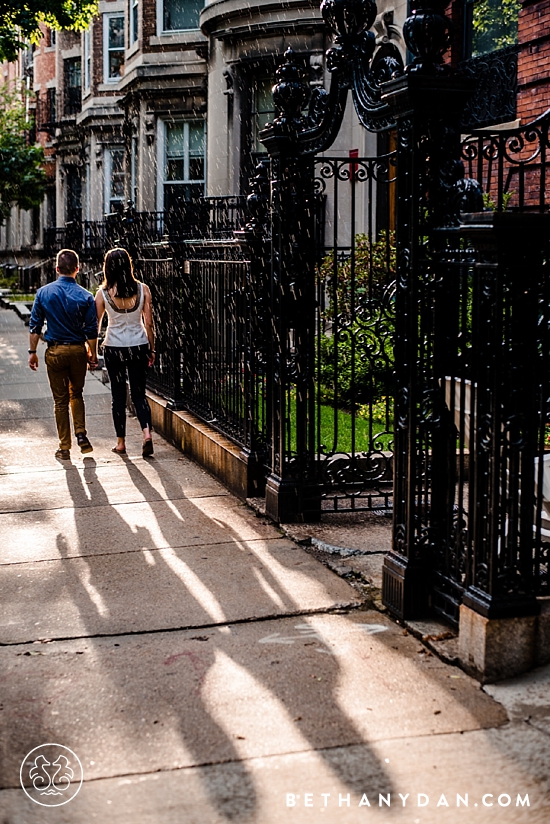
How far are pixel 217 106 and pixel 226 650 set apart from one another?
18611 millimetres

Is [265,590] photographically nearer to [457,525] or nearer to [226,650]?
[226,650]

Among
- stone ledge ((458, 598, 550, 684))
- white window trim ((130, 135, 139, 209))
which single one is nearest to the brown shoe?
stone ledge ((458, 598, 550, 684))

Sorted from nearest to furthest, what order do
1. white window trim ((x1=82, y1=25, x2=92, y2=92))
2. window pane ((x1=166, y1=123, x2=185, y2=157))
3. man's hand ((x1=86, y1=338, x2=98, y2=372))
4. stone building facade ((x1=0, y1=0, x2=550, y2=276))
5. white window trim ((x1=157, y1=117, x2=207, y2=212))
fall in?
man's hand ((x1=86, y1=338, x2=98, y2=372)) → stone building facade ((x1=0, y1=0, x2=550, y2=276)) → white window trim ((x1=157, y1=117, x2=207, y2=212)) → window pane ((x1=166, y1=123, x2=185, y2=157)) → white window trim ((x1=82, y1=25, x2=92, y2=92))

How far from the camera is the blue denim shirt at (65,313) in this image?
33.3ft

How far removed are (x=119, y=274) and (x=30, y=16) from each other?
16.6 m

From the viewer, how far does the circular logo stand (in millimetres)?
3697

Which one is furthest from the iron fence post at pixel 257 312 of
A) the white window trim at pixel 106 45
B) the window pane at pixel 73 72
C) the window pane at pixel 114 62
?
the window pane at pixel 73 72

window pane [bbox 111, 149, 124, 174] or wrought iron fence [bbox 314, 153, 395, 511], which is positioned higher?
window pane [bbox 111, 149, 124, 174]

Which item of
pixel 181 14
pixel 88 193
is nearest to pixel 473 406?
pixel 181 14

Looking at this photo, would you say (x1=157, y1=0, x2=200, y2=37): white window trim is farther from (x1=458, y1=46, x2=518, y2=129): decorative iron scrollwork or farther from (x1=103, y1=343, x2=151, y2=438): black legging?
(x1=103, y1=343, x2=151, y2=438): black legging

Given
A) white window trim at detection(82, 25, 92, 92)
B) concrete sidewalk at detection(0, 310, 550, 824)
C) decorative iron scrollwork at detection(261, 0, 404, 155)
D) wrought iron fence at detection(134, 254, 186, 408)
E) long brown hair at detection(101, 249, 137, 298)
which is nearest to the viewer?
concrete sidewalk at detection(0, 310, 550, 824)

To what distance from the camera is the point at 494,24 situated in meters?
13.6

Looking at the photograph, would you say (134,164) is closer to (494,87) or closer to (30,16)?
(30,16)

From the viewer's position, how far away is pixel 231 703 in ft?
14.6
